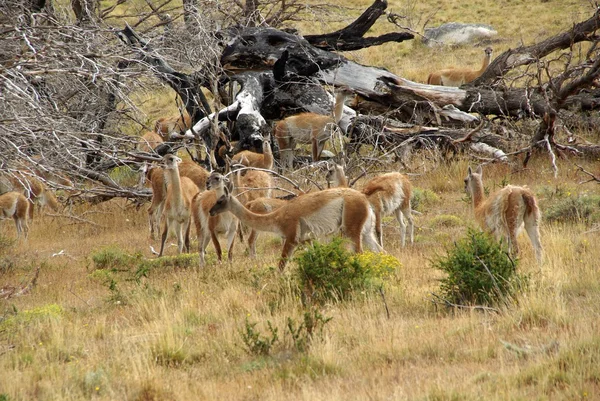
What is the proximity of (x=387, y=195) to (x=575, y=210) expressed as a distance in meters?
2.97

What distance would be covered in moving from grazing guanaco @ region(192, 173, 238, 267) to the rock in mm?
24781

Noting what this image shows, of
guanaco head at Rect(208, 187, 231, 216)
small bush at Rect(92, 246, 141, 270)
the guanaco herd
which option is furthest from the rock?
guanaco head at Rect(208, 187, 231, 216)

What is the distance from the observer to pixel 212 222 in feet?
37.8

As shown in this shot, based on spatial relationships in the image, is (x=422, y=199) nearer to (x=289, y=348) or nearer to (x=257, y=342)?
(x=289, y=348)

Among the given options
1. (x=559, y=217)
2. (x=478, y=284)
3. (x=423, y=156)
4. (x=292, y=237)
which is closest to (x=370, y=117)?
(x=423, y=156)

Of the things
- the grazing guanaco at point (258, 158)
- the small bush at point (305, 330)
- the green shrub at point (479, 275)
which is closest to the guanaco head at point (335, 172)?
the grazing guanaco at point (258, 158)

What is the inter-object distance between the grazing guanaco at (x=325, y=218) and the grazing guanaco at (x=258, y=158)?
14.7 ft

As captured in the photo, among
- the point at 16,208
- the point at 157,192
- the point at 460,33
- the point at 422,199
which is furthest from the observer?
the point at 460,33

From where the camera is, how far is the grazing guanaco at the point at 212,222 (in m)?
11.3

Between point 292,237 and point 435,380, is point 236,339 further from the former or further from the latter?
point 292,237

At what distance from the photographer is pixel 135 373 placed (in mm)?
6242

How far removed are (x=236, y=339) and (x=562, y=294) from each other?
3165 millimetres

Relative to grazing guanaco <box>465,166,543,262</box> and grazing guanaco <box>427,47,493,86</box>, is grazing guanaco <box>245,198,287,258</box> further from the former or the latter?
grazing guanaco <box>427,47,493,86</box>

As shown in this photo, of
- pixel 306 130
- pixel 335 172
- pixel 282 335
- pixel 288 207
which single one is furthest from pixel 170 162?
pixel 282 335
